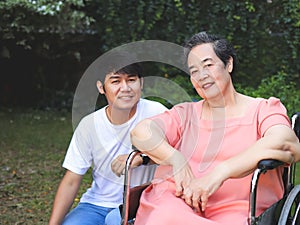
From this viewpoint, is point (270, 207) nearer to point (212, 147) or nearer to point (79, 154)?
point (212, 147)

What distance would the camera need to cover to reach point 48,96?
28.1 ft

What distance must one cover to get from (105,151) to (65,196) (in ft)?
0.92

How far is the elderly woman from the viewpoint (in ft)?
7.91

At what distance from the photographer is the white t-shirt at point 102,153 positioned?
9.48 feet

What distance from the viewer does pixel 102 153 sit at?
9.53ft

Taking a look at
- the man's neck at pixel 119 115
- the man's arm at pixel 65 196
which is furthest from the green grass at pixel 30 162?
the man's neck at pixel 119 115

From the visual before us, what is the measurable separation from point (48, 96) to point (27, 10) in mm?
1722

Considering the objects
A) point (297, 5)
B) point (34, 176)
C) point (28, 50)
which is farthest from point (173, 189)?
point (28, 50)

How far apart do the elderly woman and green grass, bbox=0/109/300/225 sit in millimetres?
1807

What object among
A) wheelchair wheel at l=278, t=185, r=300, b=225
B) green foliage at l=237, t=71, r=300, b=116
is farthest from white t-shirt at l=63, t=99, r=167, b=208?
green foliage at l=237, t=71, r=300, b=116

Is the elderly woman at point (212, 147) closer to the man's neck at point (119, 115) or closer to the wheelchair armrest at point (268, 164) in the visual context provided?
the wheelchair armrest at point (268, 164)

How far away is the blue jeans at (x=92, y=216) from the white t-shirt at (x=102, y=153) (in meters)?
0.03

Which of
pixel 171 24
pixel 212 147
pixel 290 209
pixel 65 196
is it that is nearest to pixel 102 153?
pixel 65 196

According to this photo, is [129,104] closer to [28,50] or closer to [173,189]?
[173,189]
